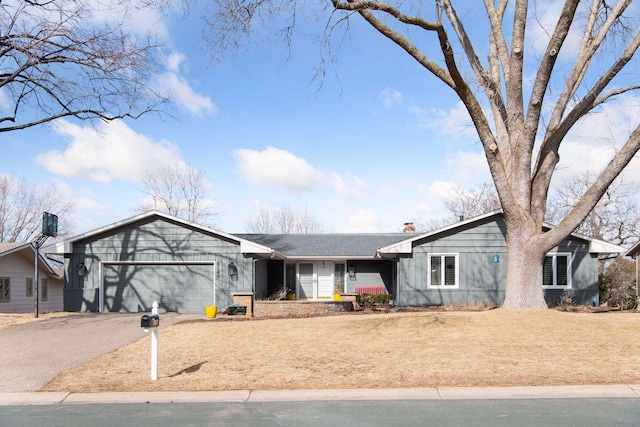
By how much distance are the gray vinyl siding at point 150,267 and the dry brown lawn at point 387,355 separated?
710 centimetres

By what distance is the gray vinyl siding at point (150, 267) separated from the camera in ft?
68.2

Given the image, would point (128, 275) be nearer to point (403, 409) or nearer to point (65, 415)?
point (65, 415)

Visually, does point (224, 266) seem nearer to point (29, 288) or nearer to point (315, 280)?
point (315, 280)

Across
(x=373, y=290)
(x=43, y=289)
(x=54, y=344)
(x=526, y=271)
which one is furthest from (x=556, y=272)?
(x=43, y=289)

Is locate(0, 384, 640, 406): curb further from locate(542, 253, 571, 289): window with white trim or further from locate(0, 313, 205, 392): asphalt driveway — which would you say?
locate(542, 253, 571, 289): window with white trim

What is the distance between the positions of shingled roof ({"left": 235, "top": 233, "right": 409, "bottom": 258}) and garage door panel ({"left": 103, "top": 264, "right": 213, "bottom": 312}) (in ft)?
16.3

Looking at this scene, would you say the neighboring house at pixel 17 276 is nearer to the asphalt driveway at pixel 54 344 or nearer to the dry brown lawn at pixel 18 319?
the dry brown lawn at pixel 18 319

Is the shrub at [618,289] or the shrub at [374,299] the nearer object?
the shrub at [618,289]

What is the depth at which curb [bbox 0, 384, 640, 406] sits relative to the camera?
7.52 metres

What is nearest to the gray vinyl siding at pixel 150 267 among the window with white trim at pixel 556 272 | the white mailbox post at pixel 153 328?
the window with white trim at pixel 556 272

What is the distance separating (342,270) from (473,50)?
45.1 ft

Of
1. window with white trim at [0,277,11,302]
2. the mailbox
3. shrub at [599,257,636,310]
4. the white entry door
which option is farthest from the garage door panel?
shrub at [599,257,636,310]

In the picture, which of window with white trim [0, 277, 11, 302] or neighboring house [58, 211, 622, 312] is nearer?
neighboring house [58, 211, 622, 312]

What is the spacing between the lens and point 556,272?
2041cm
